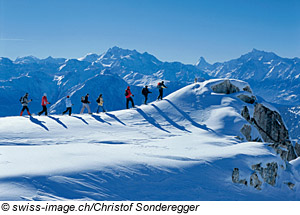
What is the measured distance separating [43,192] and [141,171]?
17.1 ft

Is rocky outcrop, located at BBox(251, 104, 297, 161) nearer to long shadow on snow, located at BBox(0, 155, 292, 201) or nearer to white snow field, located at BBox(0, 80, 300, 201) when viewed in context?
white snow field, located at BBox(0, 80, 300, 201)

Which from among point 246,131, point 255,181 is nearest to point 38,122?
point 255,181

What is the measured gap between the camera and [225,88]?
107ft

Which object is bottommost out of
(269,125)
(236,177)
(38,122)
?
(236,177)

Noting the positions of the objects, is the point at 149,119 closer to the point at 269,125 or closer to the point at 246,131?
the point at 246,131

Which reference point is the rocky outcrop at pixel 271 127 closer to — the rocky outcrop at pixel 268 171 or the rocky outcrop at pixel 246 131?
the rocky outcrop at pixel 246 131

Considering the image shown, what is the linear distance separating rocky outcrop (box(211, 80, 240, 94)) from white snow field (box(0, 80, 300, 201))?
4363 mm

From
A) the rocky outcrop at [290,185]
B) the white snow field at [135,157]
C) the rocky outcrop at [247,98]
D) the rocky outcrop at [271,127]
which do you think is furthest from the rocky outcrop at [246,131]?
the rocky outcrop at [247,98]

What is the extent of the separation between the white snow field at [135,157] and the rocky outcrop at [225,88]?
4.36 metres

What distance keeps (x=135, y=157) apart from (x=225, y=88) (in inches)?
795

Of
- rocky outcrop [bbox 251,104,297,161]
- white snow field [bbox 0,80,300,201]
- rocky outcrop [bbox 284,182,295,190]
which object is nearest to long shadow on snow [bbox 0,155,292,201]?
white snow field [bbox 0,80,300,201]

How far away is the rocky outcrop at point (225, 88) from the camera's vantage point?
32.7 meters

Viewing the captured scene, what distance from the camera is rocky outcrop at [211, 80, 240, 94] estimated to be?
107ft
